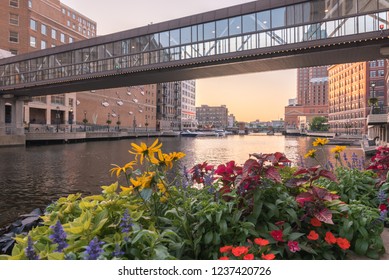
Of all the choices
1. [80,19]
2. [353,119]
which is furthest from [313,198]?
[80,19]

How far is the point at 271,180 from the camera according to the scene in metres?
3.48

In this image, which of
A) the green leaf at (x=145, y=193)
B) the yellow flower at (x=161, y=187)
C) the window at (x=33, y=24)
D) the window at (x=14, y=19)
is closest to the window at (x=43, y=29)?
the window at (x=33, y=24)

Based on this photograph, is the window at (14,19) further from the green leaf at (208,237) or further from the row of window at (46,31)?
the green leaf at (208,237)

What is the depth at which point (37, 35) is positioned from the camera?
67.1 metres

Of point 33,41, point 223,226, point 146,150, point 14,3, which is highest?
point 14,3

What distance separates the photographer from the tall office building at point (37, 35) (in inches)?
2352

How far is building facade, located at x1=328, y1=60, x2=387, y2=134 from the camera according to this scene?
104188 millimetres

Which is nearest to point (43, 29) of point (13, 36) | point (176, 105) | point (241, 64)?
point (13, 36)

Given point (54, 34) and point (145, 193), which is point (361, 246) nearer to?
point (145, 193)

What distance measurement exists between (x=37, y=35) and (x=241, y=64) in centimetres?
5050
